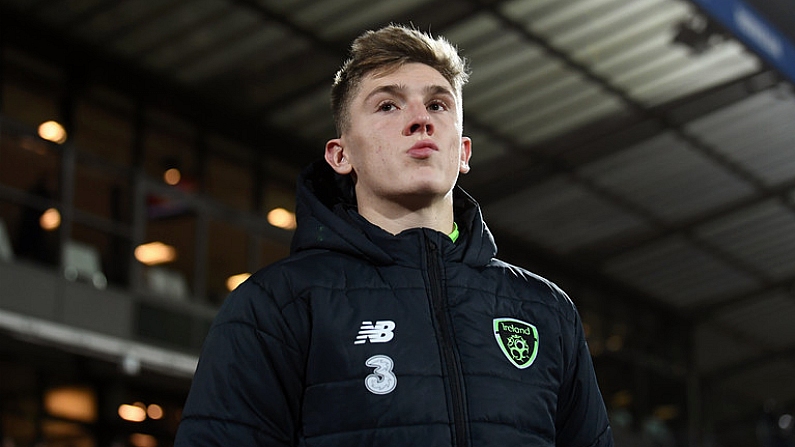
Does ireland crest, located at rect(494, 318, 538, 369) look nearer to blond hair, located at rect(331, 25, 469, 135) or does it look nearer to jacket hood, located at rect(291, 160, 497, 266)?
jacket hood, located at rect(291, 160, 497, 266)

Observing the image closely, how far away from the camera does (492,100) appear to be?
20.0 m

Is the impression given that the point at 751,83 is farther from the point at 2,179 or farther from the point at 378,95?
the point at 378,95

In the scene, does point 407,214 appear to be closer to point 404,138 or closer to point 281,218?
point 404,138

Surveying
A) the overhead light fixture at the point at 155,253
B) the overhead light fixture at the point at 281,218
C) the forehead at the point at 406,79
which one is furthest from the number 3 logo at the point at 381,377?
the overhead light fixture at the point at 281,218

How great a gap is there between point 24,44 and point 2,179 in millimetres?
2110

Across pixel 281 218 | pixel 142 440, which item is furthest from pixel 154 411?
pixel 281 218

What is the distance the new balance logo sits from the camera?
217 cm

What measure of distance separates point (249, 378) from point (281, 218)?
18.2 metres

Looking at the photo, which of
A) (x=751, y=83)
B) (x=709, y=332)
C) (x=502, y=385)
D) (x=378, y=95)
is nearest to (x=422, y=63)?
(x=378, y=95)

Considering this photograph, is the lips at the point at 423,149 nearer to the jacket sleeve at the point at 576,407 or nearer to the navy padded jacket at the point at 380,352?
the navy padded jacket at the point at 380,352

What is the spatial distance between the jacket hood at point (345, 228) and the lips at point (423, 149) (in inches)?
5.8

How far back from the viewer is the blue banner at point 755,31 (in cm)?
1546

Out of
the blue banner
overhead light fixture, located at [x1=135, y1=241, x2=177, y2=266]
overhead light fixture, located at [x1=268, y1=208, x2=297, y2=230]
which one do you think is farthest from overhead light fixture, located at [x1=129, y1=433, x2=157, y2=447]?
the blue banner

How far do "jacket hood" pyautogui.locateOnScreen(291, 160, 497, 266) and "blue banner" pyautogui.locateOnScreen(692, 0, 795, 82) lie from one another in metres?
13.5
